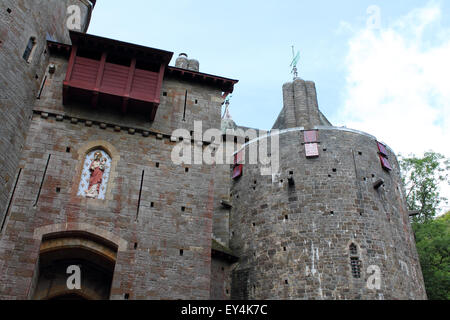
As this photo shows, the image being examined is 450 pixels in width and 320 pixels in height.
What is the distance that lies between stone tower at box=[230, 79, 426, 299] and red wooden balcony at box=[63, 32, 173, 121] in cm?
810

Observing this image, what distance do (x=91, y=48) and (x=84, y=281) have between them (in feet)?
30.9

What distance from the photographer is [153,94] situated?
1802 cm

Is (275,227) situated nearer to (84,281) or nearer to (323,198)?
(323,198)

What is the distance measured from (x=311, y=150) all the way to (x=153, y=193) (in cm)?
936

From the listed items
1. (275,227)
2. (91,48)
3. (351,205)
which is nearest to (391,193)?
(351,205)

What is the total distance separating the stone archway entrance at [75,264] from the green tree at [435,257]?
19904 mm

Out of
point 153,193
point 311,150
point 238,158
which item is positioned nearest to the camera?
point 153,193

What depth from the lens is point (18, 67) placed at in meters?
16.8

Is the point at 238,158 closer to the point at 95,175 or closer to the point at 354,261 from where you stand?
the point at 354,261

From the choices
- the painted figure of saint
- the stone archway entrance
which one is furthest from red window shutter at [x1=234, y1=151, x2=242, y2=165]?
the stone archway entrance

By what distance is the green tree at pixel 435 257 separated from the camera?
2662cm

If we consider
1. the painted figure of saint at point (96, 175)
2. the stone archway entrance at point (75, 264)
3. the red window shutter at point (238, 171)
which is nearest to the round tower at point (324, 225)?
the red window shutter at point (238, 171)

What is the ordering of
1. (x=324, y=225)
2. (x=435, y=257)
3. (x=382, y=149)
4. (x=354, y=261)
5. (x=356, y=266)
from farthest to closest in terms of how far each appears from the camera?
(x=435, y=257)
(x=382, y=149)
(x=324, y=225)
(x=354, y=261)
(x=356, y=266)

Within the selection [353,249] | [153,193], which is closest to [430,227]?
[353,249]
